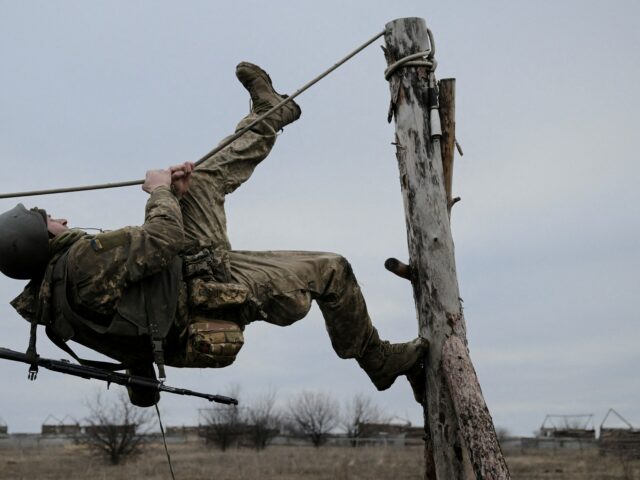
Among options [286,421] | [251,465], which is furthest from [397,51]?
[286,421]

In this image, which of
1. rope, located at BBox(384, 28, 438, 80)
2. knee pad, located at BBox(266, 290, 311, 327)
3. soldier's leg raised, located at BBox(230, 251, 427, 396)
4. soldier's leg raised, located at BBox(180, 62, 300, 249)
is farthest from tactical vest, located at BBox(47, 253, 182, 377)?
rope, located at BBox(384, 28, 438, 80)

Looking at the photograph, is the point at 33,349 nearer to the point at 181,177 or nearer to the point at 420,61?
the point at 181,177

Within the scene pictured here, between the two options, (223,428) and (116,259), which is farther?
(223,428)

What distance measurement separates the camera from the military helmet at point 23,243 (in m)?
5.20

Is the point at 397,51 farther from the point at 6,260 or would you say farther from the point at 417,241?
the point at 6,260

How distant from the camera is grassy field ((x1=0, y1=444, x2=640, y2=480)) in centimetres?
2306

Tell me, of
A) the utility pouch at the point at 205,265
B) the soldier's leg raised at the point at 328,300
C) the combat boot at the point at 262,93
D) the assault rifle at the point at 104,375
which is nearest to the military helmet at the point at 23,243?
the assault rifle at the point at 104,375

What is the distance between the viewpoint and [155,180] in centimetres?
556

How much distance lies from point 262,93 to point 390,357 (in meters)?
2.06

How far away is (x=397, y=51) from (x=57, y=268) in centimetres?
286

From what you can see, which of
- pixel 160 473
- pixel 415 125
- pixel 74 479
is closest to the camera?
pixel 415 125

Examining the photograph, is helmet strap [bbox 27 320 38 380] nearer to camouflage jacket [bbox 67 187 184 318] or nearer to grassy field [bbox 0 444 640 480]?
camouflage jacket [bbox 67 187 184 318]

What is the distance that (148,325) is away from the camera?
5.27 m

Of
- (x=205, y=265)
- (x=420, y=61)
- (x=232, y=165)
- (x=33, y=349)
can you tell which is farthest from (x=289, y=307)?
(x=420, y=61)
